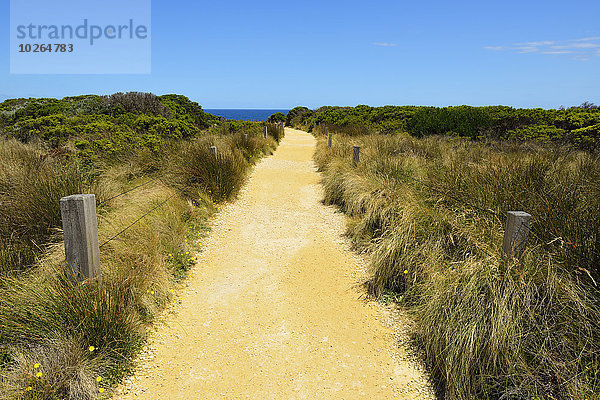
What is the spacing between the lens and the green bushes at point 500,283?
2.65 m

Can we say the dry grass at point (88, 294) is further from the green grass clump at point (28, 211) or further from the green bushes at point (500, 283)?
the green bushes at point (500, 283)

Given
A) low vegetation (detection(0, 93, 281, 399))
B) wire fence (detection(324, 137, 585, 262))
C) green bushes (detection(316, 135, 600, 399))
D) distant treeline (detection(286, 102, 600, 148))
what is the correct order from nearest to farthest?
green bushes (detection(316, 135, 600, 399)), low vegetation (detection(0, 93, 281, 399)), wire fence (detection(324, 137, 585, 262)), distant treeline (detection(286, 102, 600, 148))

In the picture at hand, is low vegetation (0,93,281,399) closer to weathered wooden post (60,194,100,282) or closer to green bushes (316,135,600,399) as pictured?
weathered wooden post (60,194,100,282)

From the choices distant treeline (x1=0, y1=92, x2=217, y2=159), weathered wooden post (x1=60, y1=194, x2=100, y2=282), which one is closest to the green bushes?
weathered wooden post (x1=60, y1=194, x2=100, y2=282)

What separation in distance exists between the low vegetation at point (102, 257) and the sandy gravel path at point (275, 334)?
322 mm

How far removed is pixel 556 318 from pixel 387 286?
1904 millimetres

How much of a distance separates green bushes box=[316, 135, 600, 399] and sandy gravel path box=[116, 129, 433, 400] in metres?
0.43

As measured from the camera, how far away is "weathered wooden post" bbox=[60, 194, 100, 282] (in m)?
2.98

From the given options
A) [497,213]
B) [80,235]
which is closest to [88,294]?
[80,235]

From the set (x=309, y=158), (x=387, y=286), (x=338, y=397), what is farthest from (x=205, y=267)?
(x=309, y=158)

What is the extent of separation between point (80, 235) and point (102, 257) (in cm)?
98

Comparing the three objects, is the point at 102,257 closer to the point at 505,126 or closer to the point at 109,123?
the point at 109,123

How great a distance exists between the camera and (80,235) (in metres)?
3.06

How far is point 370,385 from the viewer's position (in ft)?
10.1
